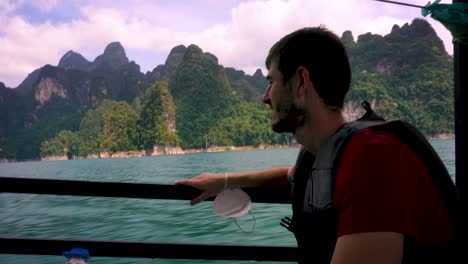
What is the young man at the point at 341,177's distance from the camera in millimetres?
873

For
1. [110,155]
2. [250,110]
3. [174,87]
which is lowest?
[110,155]

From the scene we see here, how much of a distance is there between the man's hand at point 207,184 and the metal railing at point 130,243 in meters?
0.02

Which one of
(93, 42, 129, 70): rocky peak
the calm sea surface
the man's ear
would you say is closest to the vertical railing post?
the man's ear

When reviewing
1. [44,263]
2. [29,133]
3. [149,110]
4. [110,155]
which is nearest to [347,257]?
[44,263]

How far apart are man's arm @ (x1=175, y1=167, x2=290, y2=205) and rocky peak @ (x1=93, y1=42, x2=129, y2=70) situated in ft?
518

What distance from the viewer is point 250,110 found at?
9825 centimetres

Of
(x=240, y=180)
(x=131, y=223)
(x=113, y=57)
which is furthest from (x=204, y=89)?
(x=240, y=180)

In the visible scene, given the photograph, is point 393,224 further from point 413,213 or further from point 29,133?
point 29,133

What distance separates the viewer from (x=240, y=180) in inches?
68.2

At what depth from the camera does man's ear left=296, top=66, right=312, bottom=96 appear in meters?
1.19

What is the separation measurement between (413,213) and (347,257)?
160 millimetres

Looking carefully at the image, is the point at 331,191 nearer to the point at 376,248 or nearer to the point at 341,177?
the point at 341,177

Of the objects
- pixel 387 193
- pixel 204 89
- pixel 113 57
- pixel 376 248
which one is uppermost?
pixel 113 57

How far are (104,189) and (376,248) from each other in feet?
3.30
